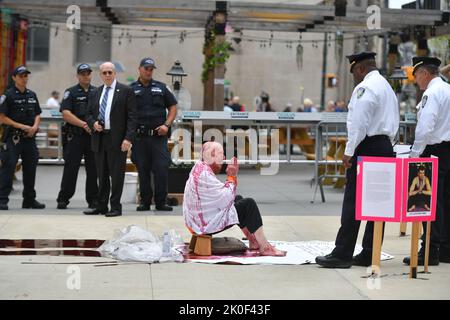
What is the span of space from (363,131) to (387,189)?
0.70 meters

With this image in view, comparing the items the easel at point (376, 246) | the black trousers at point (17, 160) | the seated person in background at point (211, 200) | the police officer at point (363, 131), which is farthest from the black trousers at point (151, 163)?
the easel at point (376, 246)

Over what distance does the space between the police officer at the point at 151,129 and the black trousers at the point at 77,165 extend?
61 cm

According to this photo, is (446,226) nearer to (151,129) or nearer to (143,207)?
(151,129)

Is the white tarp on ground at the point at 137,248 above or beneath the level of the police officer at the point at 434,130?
beneath

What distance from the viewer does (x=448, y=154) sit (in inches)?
361

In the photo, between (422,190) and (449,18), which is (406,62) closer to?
(449,18)

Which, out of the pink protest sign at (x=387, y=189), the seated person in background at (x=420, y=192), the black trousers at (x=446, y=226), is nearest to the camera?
the pink protest sign at (x=387, y=189)

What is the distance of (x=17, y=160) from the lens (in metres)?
13.0

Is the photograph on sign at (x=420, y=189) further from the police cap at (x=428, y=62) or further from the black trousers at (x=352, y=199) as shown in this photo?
the police cap at (x=428, y=62)

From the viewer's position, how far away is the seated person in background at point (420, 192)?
324 inches

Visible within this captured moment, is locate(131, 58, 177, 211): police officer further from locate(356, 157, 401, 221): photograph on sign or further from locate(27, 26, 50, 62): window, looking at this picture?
locate(27, 26, 50, 62): window

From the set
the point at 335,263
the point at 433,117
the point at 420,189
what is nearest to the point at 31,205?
the point at 335,263
